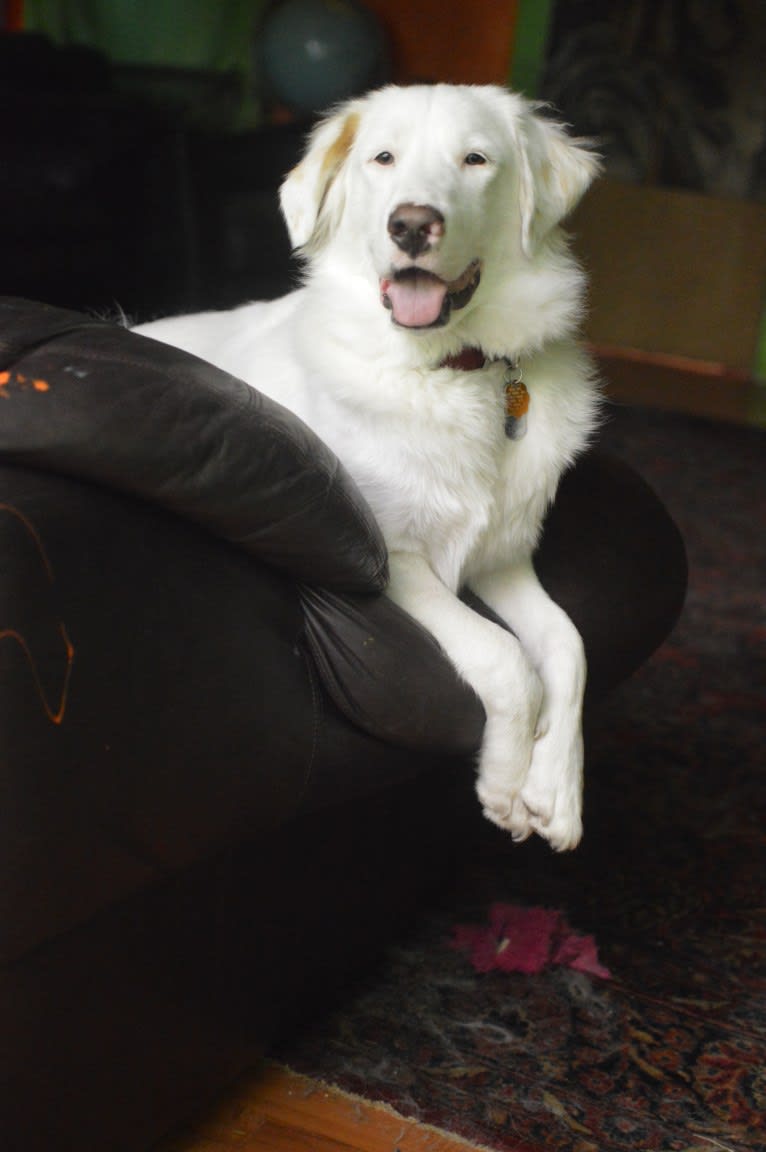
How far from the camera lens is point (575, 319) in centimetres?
188

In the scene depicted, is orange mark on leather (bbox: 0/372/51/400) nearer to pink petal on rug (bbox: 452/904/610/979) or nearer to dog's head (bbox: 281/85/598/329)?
dog's head (bbox: 281/85/598/329)

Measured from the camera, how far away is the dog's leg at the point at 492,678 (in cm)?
159

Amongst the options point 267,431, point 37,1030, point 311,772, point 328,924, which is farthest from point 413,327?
point 37,1030

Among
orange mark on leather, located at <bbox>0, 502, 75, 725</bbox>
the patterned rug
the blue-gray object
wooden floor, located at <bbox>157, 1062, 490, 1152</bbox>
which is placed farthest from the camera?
the blue-gray object

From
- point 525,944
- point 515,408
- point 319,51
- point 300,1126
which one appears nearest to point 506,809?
point 525,944

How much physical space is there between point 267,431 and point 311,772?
1.25 ft

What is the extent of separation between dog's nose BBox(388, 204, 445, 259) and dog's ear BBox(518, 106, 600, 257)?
0.25 m

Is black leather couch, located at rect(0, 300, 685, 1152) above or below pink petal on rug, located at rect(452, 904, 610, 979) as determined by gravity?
above

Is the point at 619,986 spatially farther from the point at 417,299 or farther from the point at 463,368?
the point at 417,299

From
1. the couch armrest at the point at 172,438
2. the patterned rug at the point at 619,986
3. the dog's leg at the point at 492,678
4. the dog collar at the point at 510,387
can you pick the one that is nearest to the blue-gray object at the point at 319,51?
the patterned rug at the point at 619,986

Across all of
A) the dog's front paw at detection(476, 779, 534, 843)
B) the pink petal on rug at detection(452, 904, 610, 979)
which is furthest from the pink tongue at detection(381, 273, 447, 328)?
the pink petal on rug at detection(452, 904, 610, 979)

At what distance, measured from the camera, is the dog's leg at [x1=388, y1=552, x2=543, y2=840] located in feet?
5.22

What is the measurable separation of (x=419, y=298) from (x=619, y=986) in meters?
1.05

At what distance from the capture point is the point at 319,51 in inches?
227
